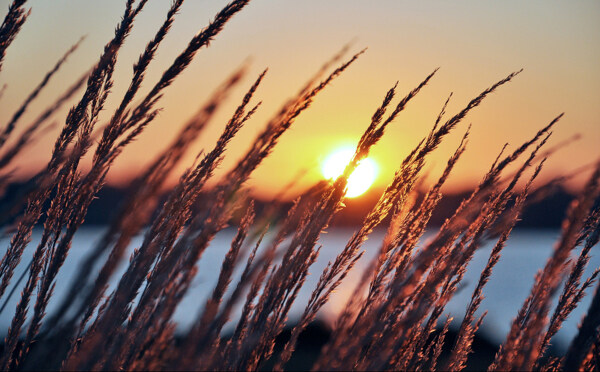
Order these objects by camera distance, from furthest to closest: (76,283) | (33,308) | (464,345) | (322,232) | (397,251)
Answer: (464,345), (397,251), (33,308), (322,232), (76,283)

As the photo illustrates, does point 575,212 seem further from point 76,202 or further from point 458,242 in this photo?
point 76,202

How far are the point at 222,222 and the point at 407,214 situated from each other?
3.13 feet

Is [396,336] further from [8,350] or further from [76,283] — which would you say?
[8,350]

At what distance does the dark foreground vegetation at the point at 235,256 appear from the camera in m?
1.10

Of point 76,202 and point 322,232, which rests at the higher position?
point 322,232

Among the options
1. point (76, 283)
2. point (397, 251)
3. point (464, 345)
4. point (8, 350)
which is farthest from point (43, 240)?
point (464, 345)

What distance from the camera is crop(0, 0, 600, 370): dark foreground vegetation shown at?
1.10 metres

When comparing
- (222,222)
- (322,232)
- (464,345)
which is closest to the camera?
(222,222)

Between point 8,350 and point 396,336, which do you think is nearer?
point 396,336

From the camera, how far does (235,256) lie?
1.68 metres

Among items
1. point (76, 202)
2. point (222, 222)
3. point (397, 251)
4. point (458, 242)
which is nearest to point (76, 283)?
point (222, 222)

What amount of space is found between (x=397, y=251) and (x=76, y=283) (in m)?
1.03

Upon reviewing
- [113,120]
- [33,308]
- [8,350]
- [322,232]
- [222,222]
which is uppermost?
[113,120]

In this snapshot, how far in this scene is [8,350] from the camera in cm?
151
